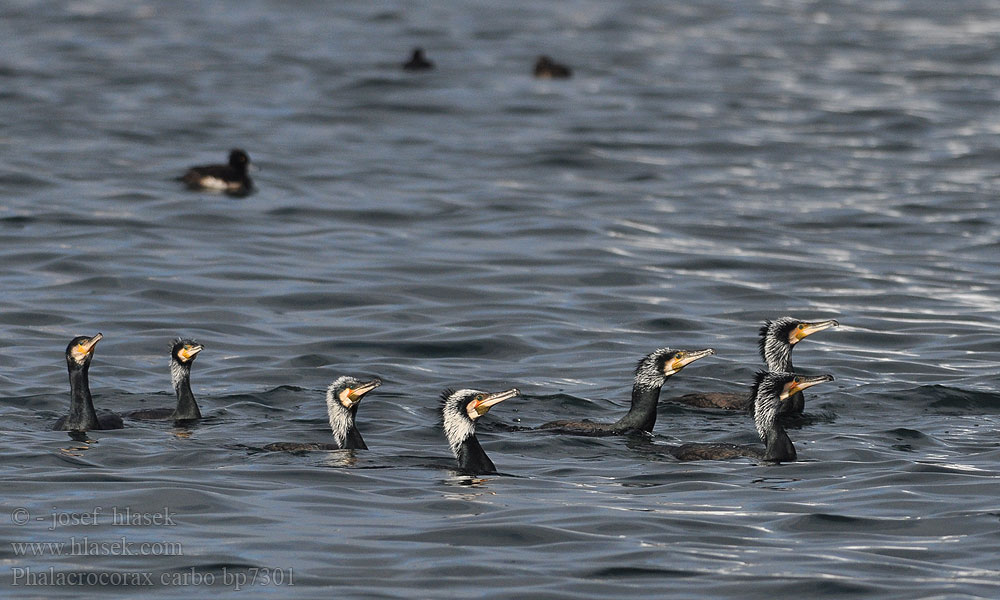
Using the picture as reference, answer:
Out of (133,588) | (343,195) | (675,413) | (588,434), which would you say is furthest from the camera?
(343,195)

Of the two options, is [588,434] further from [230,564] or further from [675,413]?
[230,564]

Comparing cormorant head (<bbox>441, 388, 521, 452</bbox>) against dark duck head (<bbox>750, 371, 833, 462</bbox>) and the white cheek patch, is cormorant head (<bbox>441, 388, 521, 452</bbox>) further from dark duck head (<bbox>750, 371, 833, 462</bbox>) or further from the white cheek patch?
dark duck head (<bbox>750, 371, 833, 462</bbox>)

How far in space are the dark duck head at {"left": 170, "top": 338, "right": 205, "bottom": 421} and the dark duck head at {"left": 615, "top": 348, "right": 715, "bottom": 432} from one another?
13.1 feet

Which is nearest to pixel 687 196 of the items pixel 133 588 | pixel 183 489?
pixel 183 489

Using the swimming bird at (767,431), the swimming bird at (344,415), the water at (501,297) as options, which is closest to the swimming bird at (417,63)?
the water at (501,297)

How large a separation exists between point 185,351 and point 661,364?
4.57 metres

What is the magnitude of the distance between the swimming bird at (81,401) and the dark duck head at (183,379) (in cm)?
57

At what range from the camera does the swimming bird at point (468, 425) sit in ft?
45.9

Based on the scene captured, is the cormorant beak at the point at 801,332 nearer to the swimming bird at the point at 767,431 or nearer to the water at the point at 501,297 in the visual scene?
the water at the point at 501,297

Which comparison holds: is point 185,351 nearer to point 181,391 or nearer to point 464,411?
point 181,391

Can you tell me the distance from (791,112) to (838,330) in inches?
683

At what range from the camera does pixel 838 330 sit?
21.0 meters

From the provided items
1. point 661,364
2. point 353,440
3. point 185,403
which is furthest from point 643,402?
point 185,403

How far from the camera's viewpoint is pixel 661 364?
16.2 m
